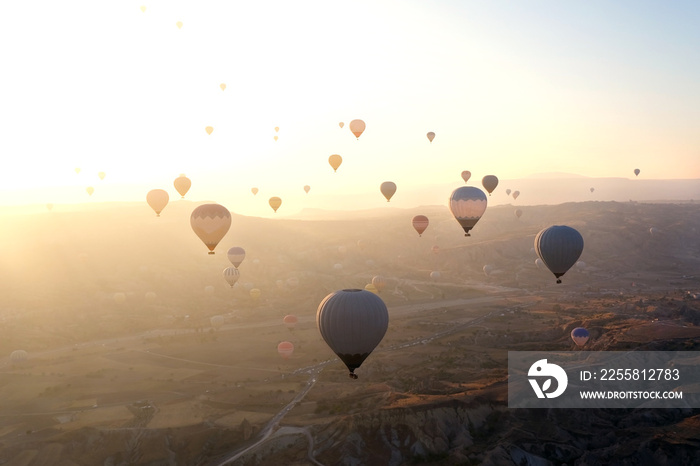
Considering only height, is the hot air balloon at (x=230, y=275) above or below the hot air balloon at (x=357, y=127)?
below

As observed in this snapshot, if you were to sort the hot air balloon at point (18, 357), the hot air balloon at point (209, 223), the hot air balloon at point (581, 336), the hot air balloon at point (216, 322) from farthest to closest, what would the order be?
the hot air balloon at point (216, 322)
the hot air balloon at point (18, 357)
the hot air balloon at point (581, 336)
the hot air balloon at point (209, 223)

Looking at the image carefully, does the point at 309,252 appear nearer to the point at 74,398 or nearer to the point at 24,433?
the point at 74,398

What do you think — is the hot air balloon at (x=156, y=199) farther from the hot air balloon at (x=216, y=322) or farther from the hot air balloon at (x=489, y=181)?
the hot air balloon at (x=489, y=181)

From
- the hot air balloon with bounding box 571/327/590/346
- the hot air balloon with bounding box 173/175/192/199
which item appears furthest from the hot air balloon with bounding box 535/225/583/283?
the hot air balloon with bounding box 173/175/192/199

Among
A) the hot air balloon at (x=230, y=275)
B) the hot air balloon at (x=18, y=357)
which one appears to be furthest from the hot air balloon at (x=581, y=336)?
the hot air balloon at (x=18, y=357)

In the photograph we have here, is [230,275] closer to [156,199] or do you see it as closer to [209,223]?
[156,199]

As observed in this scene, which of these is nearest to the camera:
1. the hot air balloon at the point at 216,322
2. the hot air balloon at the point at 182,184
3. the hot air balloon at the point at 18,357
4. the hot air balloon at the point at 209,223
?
the hot air balloon at the point at 209,223

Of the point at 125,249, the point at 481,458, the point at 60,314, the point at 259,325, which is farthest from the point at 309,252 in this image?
the point at 481,458
